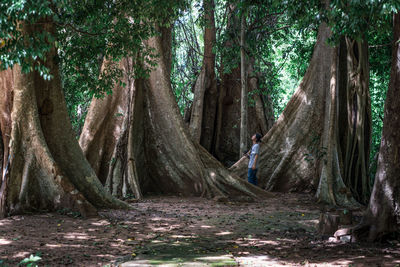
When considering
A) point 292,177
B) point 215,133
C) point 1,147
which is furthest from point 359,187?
point 1,147

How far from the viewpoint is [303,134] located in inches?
398

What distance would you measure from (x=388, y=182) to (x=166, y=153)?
5.40 m

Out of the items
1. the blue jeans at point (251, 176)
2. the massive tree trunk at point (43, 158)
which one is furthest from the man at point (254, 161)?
the massive tree trunk at point (43, 158)

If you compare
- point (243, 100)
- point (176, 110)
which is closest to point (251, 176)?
point (243, 100)

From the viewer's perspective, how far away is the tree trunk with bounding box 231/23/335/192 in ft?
32.5

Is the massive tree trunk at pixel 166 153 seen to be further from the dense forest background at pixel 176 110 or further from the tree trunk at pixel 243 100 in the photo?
the tree trunk at pixel 243 100

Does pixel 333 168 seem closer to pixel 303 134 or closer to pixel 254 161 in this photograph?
pixel 303 134

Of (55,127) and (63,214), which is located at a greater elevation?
(55,127)

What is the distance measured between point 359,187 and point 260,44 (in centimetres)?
518

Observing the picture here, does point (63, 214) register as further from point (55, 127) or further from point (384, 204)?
point (384, 204)

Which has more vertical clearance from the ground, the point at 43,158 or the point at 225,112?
the point at 225,112

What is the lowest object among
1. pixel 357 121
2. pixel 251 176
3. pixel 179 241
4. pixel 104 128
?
pixel 179 241

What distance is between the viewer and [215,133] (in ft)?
43.5

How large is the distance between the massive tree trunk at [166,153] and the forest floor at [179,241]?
1987 millimetres
